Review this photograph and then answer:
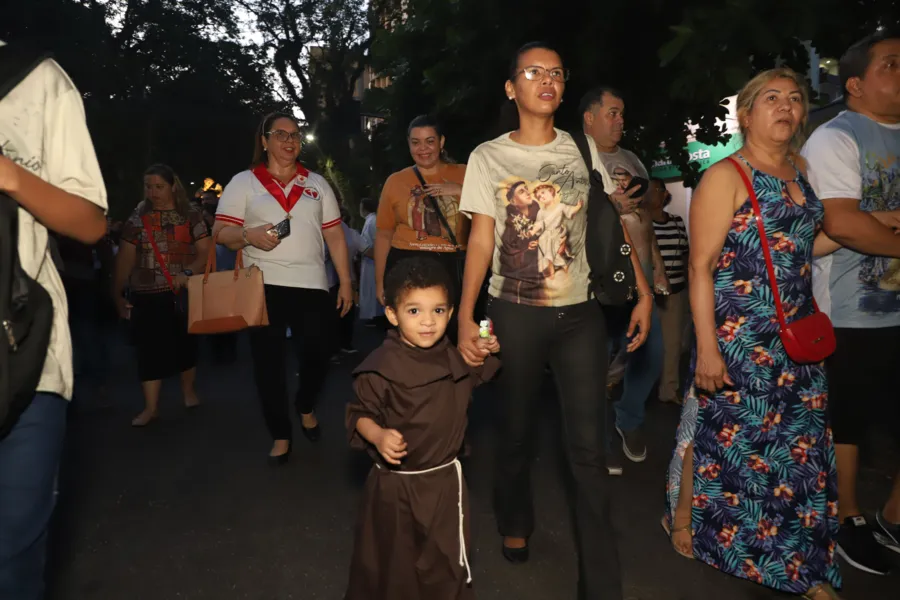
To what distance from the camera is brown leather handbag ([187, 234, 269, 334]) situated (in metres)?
5.18

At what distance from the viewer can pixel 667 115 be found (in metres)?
8.25

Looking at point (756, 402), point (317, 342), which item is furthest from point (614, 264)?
point (317, 342)

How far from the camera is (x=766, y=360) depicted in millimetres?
3449

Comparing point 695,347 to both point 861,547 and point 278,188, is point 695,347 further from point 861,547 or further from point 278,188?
point 278,188

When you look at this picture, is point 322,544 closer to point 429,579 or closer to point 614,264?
point 429,579

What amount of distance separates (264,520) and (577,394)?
6.90ft

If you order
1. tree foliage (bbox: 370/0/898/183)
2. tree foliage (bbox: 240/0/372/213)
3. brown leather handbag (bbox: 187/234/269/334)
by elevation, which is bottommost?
brown leather handbag (bbox: 187/234/269/334)

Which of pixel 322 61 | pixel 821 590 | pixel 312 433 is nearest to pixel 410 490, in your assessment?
pixel 821 590

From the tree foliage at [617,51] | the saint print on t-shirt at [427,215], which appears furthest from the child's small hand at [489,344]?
the saint print on t-shirt at [427,215]

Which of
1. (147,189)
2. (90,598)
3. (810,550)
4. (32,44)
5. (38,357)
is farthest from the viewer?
(147,189)

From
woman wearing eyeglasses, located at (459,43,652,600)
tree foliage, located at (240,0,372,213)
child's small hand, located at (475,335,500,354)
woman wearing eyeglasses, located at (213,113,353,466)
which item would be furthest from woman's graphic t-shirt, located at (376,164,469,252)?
tree foliage, located at (240,0,372,213)

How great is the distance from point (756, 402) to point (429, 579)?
1.58 m

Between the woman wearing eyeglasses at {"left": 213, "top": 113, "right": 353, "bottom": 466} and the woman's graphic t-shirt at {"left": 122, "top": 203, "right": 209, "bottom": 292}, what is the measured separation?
1575mm

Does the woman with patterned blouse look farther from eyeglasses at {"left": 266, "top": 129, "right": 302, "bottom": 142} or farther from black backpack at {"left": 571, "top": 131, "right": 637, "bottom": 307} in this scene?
black backpack at {"left": 571, "top": 131, "right": 637, "bottom": 307}
